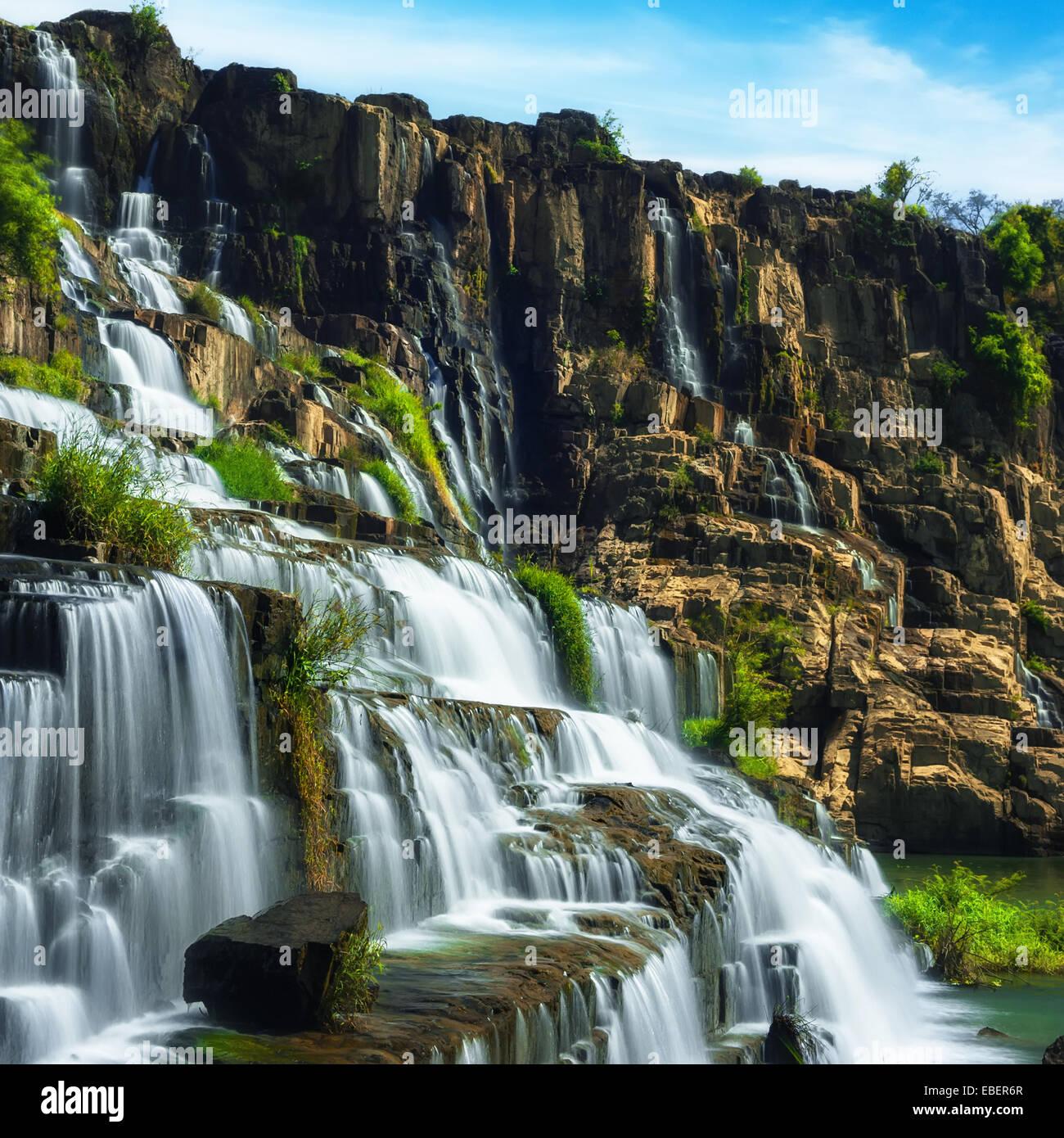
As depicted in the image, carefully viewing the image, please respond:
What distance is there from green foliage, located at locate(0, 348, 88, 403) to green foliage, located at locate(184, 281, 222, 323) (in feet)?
32.0

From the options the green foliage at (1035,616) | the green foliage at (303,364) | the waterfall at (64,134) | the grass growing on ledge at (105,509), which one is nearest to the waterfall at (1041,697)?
the green foliage at (1035,616)

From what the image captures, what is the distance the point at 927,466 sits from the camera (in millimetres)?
50250

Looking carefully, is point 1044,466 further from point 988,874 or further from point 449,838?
point 449,838

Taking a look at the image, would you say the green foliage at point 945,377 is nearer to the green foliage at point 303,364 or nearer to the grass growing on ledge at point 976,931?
the green foliage at point 303,364

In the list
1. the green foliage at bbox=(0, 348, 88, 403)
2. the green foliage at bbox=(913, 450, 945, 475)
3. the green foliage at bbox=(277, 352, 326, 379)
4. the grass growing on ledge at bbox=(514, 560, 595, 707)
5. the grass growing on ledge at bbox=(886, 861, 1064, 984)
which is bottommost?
the grass growing on ledge at bbox=(886, 861, 1064, 984)

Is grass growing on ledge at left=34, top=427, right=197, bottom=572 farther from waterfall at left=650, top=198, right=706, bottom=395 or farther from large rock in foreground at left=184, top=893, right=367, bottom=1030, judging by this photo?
waterfall at left=650, top=198, right=706, bottom=395

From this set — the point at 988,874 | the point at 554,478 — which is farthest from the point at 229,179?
the point at 988,874

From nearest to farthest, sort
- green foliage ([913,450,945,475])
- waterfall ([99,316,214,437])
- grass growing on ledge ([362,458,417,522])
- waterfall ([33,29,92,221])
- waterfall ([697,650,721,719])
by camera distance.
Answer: waterfall ([99,316,214,437]) → waterfall ([697,650,721,719]) → grass growing on ledge ([362,458,417,522]) → waterfall ([33,29,92,221]) → green foliage ([913,450,945,475])

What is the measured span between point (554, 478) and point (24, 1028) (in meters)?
38.3

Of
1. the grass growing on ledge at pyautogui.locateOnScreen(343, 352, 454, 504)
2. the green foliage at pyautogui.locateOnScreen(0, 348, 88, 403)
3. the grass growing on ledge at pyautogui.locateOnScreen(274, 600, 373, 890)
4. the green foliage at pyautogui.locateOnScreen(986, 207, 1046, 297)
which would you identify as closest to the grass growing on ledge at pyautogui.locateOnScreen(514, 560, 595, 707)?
the grass growing on ledge at pyautogui.locateOnScreen(343, 352, 454, 504)

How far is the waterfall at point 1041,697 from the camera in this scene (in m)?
41.3

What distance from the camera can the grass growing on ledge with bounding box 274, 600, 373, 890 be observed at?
1354 cm
